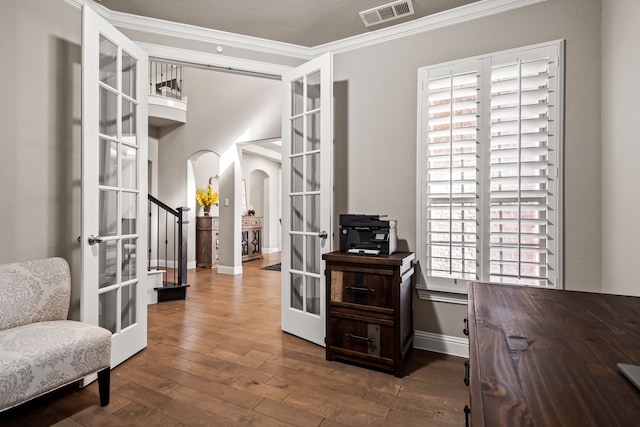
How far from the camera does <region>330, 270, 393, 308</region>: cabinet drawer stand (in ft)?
7.80

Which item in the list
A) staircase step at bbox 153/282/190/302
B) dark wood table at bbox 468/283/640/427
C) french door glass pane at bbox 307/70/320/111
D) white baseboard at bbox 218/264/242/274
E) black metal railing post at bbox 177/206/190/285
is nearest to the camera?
dark wood table at bbox 468/283/640/427

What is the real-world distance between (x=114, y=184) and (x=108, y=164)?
0.47 feet

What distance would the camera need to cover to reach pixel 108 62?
2385mm

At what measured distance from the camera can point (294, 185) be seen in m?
3.15

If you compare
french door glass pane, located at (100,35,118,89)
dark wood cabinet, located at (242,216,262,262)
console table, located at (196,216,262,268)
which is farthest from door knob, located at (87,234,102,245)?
dark wood cabinet, located at (242,216,262,262)

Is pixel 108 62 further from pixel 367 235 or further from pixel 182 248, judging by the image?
pixel 182 248

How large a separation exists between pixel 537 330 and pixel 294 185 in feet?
7.99

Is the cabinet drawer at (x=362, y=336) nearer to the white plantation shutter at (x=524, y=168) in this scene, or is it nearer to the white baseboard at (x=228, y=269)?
the white plantation shutter at (x=524, y=168)

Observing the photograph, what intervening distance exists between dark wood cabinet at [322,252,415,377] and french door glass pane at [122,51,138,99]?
6.28 ft

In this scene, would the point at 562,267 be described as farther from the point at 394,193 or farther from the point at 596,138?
the point at 394,193

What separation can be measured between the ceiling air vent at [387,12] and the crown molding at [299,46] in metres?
0.14

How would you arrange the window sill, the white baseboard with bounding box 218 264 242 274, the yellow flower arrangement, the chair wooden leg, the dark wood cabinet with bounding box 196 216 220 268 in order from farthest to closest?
1. the yellow flower arrangement
2. the dark wood cabinet with bounding box 196 216 220 268
3. the white baseboard with bounding box 218 264 242 274
4. the window sill
5. the chair wooden leg

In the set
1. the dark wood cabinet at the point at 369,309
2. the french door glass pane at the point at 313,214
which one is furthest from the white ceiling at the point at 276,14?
the dark wood cabinet at the point at 369,309

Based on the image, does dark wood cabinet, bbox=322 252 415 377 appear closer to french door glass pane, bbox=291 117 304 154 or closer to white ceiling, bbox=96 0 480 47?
french door glass pane, bbox=291 117 304 154
